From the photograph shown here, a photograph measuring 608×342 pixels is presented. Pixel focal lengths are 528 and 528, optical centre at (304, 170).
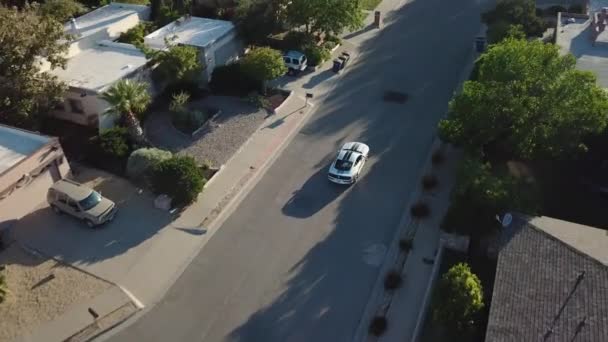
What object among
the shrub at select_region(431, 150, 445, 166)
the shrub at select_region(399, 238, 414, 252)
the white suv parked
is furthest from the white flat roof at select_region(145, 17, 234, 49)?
the shrub at select_region(399, 238, 414, 252)

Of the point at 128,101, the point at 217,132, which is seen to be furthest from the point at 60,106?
the point at 217,132

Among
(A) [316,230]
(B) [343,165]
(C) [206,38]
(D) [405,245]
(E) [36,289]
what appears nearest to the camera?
(E) [36,289]

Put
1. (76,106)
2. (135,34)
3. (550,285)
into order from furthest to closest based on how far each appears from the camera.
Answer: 1. (135,34)
2. (76,106)
3. (550,285)

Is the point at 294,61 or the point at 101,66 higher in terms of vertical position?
the point at 101,66

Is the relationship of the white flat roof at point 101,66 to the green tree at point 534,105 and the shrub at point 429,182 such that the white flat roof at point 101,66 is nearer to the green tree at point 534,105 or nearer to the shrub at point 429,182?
the shrub at point 429,182

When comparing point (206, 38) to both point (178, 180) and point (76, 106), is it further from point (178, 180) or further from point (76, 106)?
point (178, 180)

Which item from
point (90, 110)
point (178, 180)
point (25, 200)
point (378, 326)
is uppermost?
point (90, 110)

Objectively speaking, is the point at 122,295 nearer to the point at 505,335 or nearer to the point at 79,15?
the point at 505,335
